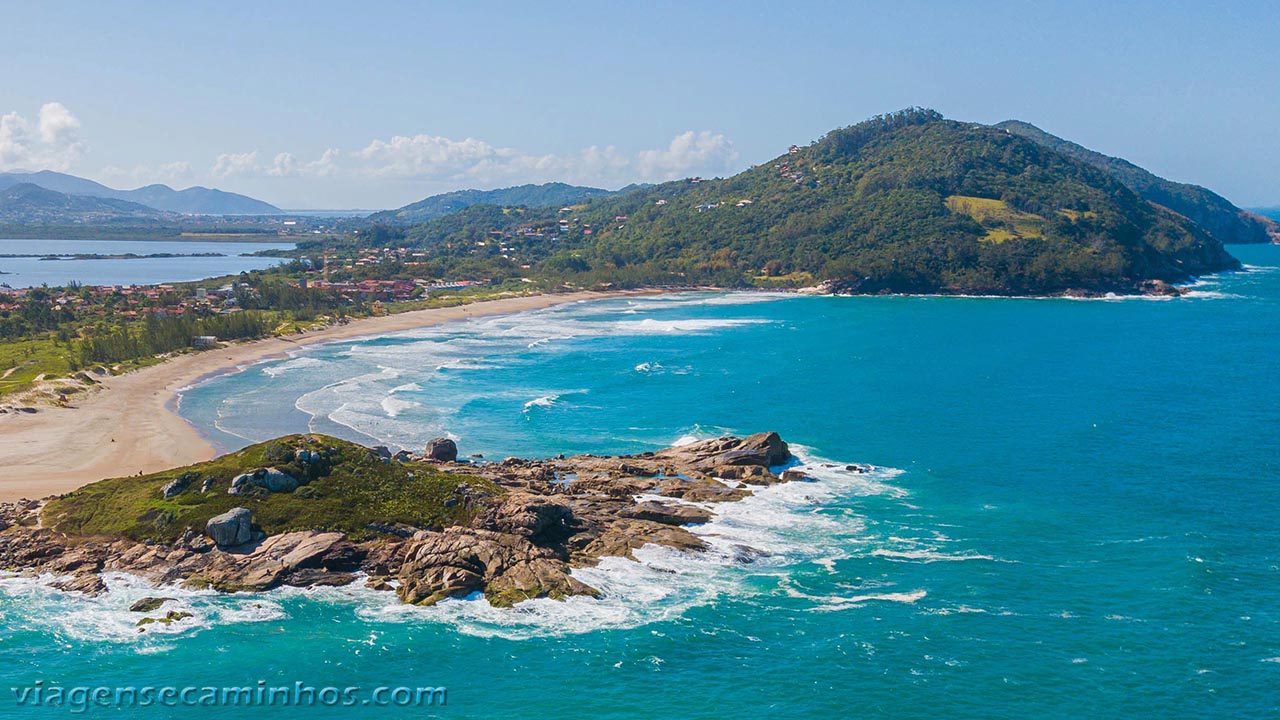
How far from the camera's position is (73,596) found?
39969 mm

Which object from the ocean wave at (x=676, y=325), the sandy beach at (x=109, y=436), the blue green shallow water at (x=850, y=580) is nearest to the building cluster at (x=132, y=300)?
the sandy beach at (x=109, y=436)

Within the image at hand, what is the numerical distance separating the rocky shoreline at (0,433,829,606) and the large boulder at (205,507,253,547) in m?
0.05

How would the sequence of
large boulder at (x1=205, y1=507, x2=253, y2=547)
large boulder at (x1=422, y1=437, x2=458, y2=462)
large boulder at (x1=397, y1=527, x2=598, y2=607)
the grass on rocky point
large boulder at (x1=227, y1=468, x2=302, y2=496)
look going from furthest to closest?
large boulder at (x1=422, y1=437, x2=458, y2=462) → large boulder at (x1=227, y1=468, x2=302, y2=496) → the grass on rocky point → large boulder at (x1=205, y1=507, x2=253, y2=547) → large boulder at (x1=397, y1=527, x2=598, y2=607)

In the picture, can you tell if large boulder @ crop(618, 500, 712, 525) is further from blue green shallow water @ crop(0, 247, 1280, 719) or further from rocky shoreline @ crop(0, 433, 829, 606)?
blue green shallow water @ crop(0, 247, 1280, 719)

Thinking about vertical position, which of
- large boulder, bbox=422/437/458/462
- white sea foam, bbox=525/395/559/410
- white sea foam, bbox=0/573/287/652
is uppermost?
white sea foam, bbox=525/395/559/410

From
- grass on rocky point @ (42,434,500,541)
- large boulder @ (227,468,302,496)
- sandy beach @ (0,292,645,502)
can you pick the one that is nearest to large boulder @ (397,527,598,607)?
grass on rocky point @ (42,434,500,541)

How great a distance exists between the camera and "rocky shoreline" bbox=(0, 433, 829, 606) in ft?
135

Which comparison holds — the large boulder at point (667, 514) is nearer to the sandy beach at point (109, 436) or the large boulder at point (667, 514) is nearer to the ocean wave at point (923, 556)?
the ocean wave at point (923, 556)

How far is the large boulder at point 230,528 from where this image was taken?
43.5 metres

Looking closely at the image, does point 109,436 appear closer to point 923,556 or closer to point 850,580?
point 850,580

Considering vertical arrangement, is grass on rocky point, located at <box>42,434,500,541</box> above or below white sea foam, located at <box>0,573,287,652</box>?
above

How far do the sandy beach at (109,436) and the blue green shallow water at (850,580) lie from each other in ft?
11.9

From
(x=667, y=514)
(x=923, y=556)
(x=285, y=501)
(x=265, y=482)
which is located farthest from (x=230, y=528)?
(x=923, y=556)

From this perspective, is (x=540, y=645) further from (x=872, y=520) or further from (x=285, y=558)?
(x=872, y=520)
